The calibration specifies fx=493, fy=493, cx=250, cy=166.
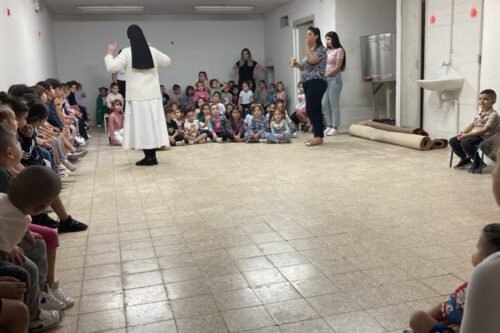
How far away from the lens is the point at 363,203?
399 centimetres

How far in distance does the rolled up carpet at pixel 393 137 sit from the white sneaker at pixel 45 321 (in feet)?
16.8

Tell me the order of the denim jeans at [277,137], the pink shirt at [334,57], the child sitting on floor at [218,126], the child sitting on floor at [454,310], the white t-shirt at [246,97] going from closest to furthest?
the child sitting on floor at [454,310] < the denim jeans at [277,137] < the pink shirt at [334,57] < the child sitting on floor at [218,126] < the white t-shirt at [246,97]

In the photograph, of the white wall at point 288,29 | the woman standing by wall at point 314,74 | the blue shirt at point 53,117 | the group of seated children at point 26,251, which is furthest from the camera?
the white wall at point 288,29

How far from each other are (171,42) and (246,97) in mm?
2946

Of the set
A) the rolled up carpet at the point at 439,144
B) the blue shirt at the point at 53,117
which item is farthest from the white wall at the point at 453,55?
the blue shirt at the point at 53,117

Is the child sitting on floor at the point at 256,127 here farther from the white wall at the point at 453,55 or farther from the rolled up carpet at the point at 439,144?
the rolled up carpet at the point at 439,144

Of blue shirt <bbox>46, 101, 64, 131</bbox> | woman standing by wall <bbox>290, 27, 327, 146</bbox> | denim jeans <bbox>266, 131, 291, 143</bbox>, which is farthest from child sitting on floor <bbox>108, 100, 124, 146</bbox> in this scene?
woman standing by wall <bbox>290, 27, 327, 146</bbox>

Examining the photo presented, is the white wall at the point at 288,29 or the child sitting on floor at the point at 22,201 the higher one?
the white wall at the point at 288,29

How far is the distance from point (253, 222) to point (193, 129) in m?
4.56

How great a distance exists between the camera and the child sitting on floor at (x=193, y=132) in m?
7.91

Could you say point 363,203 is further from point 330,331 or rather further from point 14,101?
point 14,101

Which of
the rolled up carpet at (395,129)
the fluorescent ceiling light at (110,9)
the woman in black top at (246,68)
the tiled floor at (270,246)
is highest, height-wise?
the fluorescent ceiling light at (110,9)

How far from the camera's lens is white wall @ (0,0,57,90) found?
5340mm

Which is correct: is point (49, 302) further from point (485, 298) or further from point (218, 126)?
point (218, 126)
